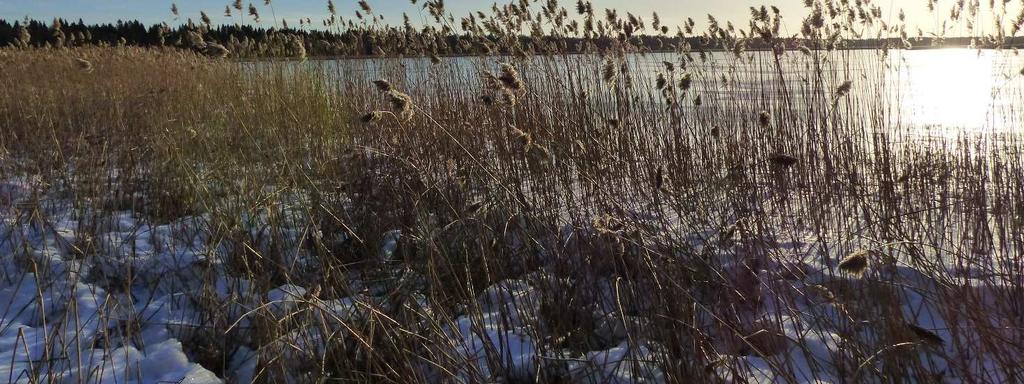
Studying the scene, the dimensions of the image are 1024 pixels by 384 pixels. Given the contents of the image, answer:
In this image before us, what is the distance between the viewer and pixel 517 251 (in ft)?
8.57

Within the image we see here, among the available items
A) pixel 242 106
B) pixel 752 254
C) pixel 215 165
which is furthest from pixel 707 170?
pixel 242 106

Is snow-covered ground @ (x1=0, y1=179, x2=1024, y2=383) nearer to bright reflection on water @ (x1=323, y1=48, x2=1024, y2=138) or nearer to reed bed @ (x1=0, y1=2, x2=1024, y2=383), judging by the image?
reed bed @ (x1=0, y1=2, x2=1024, y2=383)

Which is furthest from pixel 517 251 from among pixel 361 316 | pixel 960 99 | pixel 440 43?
pixel 960 99

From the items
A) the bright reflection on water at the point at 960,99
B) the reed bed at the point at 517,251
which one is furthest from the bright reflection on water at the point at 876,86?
the reed bed at the point at 517,251

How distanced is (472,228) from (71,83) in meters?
6.58

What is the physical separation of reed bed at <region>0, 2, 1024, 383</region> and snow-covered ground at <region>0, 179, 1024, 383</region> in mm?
14

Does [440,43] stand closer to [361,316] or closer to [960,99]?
[361,316]

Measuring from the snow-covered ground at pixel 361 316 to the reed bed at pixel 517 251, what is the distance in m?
0.01

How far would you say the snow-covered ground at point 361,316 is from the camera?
5.40 ft

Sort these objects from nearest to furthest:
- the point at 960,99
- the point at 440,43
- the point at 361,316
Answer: the point at 361,316
the point at 440,43
the point at 960,99

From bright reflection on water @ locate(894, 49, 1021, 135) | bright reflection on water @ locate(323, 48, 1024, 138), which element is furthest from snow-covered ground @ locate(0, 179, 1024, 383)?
bright reflection on water @ locate(894, 49, 1021, 135)

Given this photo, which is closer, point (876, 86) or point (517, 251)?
point (517, 251)

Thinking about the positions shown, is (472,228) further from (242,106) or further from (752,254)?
(242,106)

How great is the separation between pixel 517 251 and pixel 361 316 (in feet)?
2.64
